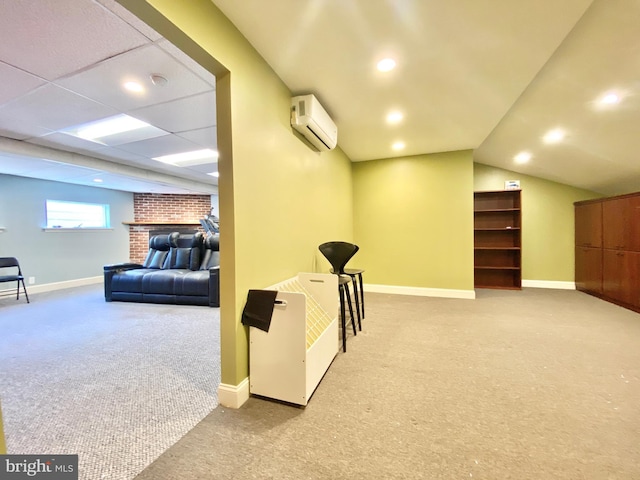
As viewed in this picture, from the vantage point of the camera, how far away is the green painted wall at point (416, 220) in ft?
13.4

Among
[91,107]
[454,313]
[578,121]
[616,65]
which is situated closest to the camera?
[616,65]

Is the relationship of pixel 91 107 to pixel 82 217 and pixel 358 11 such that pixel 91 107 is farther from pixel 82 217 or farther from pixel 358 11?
pixel 82 217

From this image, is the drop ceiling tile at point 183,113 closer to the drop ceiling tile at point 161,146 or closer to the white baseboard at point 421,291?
the drop ceiling tile at point 161,146

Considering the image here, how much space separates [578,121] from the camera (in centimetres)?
280

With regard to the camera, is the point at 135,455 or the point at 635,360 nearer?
the point at 135,455

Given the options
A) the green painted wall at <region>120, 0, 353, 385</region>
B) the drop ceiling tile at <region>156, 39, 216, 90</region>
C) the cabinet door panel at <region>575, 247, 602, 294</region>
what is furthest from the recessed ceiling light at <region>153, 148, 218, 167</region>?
the cabinet door panel at <region>575, 247, 602, 294</region>

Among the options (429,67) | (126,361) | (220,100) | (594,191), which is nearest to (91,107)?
(220,100)

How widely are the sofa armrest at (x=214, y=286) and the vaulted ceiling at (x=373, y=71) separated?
1.79 meters

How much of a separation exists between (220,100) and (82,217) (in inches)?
248

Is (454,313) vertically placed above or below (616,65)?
below

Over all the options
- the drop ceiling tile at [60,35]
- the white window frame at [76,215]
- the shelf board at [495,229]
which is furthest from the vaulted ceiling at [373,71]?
the white window frame at [76,215]

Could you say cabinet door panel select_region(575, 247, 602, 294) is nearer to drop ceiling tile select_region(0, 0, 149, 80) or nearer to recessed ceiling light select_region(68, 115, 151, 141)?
drop ceiling tile select_region(0, 0, 149, 80)

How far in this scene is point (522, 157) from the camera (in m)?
4.14

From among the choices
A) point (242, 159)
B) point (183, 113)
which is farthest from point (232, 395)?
point (183, 113)
